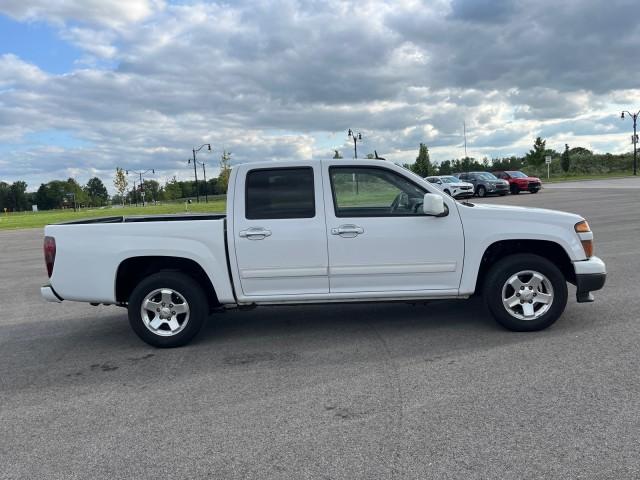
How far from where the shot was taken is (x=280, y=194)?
5316mm

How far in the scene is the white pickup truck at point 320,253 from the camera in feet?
17.1

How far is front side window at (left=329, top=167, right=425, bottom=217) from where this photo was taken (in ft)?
17.5

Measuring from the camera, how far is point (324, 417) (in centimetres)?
365

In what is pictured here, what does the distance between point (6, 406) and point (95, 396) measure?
2.11 feet

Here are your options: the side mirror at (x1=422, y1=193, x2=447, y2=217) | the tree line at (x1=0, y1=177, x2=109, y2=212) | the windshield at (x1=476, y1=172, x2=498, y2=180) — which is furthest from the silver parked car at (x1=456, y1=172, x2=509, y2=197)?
the tree line at (x1=0, y1=177, x2=109, y2=212)

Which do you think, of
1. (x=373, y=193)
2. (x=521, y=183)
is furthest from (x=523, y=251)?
(x=521, y=183)

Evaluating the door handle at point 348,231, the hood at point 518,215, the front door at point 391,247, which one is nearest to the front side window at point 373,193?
the front door at point 391,247

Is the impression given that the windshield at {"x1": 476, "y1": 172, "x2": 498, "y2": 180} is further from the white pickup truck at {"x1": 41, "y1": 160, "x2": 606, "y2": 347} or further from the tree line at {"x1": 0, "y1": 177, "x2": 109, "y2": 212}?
the tree line at {"x1": 0, "y1": 177, "x2": 109, "y2": 212}

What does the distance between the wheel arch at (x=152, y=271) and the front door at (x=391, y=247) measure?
4.36 feet

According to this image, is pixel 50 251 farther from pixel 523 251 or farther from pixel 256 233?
pixel 523 251

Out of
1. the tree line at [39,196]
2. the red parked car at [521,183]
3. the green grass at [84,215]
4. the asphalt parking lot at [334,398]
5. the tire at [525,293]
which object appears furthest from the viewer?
the tree line at [39,196]

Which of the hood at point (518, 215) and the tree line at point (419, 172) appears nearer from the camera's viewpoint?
the hood at point (518, 215)

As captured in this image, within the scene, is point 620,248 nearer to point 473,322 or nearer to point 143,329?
point 473,322

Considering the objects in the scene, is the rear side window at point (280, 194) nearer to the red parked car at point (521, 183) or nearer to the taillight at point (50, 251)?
the taillight at point (50, 251)
